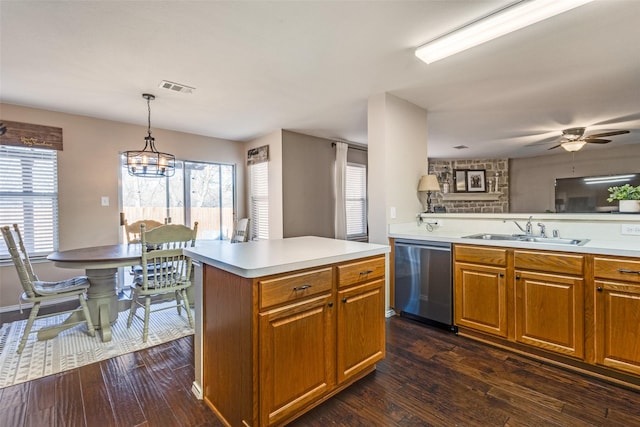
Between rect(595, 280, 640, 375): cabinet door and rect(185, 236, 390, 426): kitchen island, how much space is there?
1506 mm

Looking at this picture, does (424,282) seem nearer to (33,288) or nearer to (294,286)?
(294,286)

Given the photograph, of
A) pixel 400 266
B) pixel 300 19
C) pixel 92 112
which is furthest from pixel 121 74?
pixel 400 266

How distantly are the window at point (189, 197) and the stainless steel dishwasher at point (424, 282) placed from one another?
3.43 m

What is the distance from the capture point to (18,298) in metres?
3.49

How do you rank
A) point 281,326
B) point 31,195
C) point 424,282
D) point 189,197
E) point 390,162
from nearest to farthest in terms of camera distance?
point 281,326
point 424,282
point 390,162
point 31,195
point 189,197

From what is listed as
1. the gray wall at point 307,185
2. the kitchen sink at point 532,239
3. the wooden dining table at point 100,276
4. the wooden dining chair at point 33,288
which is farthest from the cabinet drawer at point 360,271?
the gray wall at point 307,185

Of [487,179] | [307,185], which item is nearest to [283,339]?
[307,185]

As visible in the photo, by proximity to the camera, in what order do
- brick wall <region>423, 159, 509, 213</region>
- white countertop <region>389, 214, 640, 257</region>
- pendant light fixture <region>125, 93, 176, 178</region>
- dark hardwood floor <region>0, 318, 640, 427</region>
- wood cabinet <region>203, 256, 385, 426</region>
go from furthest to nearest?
brick wall <region>423, 159, 509, 213</region> → pendant light fixture <region>125, 93, 176, 178</region> → white countertop <region>389, 214, 640, 257</region> → dark hardwood floor <region>0, 318, 640, 427</region> → wood cabinet <region>203, 256, 385, 426</region>

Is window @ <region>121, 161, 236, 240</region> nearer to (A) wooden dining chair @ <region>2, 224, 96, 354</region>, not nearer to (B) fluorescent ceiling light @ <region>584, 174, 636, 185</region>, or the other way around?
(A) wooden dining chair @ <region>2, 224, 96, 354</region>

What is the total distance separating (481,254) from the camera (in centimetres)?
254

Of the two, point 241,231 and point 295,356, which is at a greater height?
Answer: point 241,231

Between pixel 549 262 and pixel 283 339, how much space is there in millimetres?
2049

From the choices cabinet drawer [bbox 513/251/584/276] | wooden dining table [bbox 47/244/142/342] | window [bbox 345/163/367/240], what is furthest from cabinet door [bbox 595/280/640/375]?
window [bbox 345/163/367/240]

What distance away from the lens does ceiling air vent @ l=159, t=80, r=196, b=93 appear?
9.39 feet
